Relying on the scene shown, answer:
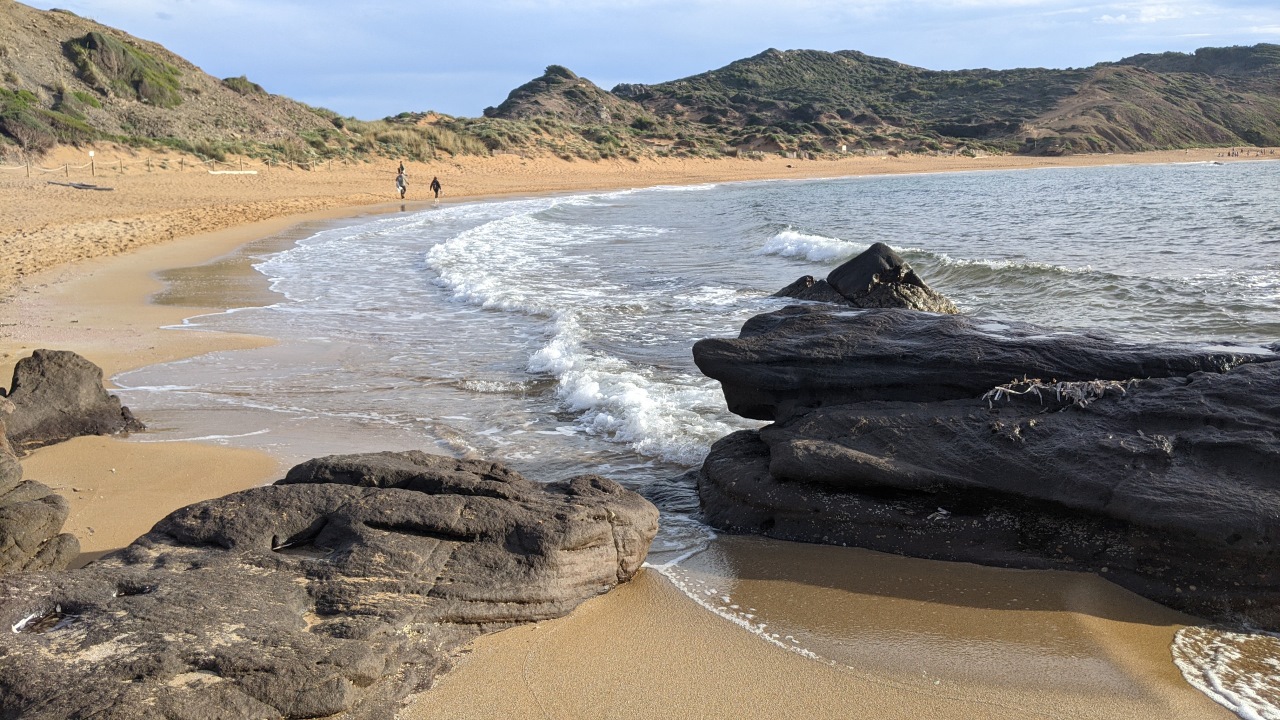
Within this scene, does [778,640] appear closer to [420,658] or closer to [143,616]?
[420,658]

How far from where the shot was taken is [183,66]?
53.3m

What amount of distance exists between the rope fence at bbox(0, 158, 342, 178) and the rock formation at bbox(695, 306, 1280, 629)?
3120 cm

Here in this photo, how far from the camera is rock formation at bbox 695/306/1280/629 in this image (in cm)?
418

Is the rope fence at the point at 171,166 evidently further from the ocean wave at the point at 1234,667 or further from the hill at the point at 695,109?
the ocean wave at the point at 1234,667

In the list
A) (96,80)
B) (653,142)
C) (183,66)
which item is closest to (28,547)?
(96,80)

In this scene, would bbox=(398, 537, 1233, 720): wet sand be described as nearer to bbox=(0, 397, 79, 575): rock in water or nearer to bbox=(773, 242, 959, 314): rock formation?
bbox=(0, 397, 79, 575): rock in water

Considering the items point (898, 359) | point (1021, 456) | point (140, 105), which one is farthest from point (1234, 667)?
point (140, 105)

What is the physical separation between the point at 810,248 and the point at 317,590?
56.5 ft

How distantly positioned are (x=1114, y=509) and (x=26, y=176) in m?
32.9

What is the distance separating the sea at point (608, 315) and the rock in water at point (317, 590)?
0.83m

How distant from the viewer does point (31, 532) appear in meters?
4.08

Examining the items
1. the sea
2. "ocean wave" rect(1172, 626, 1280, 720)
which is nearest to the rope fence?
the sea

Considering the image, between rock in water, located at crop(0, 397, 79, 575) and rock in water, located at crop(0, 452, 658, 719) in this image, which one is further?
rock in water, located at crop(0, 397, 79, 575)

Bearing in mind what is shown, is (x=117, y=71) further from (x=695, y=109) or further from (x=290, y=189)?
(x=695, y=109)
